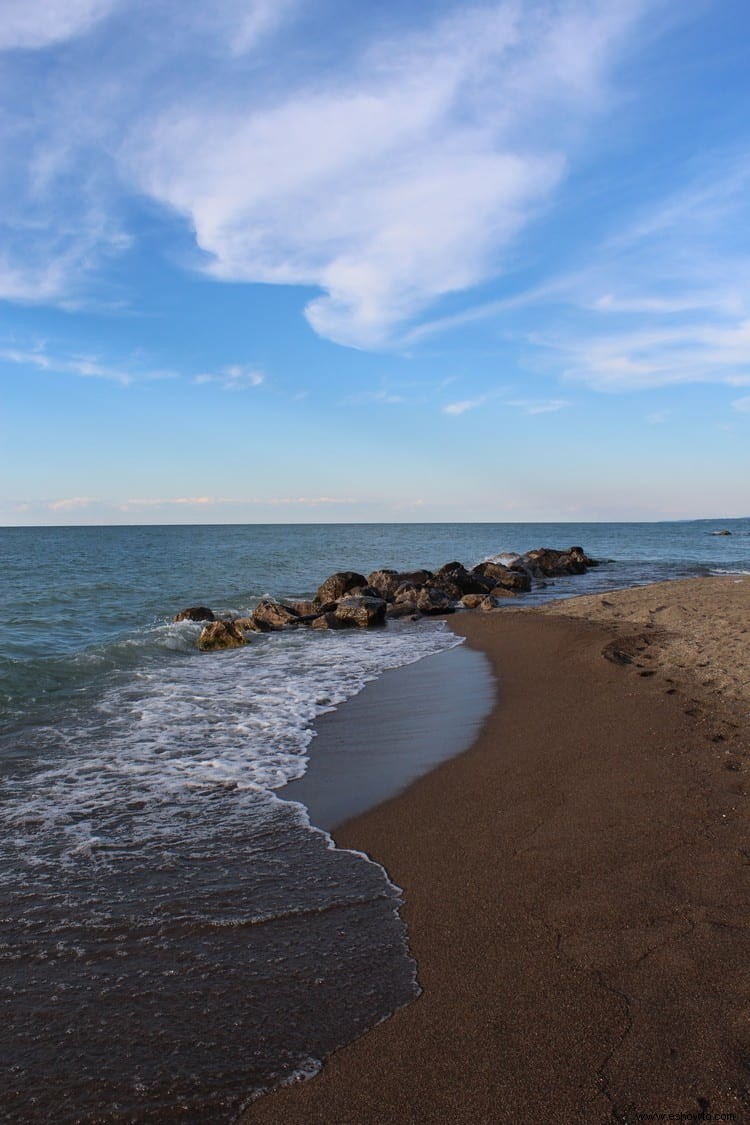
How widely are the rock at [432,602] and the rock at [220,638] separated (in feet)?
24.2

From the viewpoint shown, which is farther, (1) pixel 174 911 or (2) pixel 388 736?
(2) pixel 388 736

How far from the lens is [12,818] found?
637 centimetres

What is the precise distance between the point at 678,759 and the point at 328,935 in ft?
13.3

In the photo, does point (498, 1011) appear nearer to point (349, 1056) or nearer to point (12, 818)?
point (349, 1056)

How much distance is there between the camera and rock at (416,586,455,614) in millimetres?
22953

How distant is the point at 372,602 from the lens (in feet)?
70.6

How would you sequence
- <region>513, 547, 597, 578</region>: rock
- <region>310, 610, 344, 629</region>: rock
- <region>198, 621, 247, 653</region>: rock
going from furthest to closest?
<region>513, 547, 597, 578</region>: rock
<region>310, 610, 344, 629</region>: rock
<region>198, 621, 247, 653</region>: rock

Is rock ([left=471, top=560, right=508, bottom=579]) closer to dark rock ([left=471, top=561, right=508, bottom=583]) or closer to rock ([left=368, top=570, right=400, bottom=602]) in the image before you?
dark rock ([left=471, top=561, right=508, bottom=583])

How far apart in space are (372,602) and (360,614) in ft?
3.41

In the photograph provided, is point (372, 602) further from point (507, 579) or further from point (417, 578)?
point (507, 579)

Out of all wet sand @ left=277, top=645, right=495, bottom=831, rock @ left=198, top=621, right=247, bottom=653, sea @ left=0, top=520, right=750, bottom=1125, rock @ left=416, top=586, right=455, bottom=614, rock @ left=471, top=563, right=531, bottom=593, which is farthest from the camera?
rock @ left=471, top=563, right=531, bottom=593

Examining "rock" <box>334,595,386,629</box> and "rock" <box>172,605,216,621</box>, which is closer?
"rock" <box>334,595,386,629</box>

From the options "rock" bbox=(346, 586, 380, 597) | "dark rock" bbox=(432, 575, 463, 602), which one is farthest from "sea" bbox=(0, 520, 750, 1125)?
"dark rock" bbox=(432, 575, 463, 602)

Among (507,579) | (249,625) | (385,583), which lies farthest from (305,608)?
(507,579)
